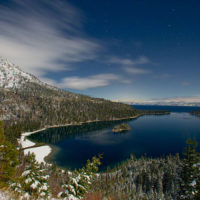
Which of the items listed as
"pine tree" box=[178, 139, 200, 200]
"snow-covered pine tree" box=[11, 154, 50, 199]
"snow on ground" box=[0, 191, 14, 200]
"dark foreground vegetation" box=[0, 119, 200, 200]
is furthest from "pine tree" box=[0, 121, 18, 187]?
"pine tree" box=[178, 139, 200, 200]

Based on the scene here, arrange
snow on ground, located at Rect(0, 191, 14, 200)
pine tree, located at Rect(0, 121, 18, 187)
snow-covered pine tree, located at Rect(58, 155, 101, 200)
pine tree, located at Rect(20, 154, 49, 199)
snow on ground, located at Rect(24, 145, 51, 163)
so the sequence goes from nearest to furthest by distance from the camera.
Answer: snow on ground, located at Rect(0, 191, 14, 200) → pine tree, located at Rect(20, 154, 49, 199) → snow-covered pine tree, located at Rect(58, 155, 101, 200) → pine tree, located at Rect(0, 121, 18, 187) → snow on ground, located at Rect(24, 145, 51, 163)

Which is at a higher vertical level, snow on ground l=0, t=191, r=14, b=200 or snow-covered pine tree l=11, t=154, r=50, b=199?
snow on ground l=0, t=191, r=14, b=200

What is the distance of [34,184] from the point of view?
1339 centimetres

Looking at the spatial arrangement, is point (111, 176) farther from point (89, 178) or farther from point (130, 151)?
point (89, 178)

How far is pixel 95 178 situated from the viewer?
107ft

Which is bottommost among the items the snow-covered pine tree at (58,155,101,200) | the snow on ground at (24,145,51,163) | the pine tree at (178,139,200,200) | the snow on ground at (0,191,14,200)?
the snow on ground at (24,145,51,163)

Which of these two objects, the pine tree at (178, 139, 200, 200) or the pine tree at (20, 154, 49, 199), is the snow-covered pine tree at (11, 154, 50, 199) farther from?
the pine tree at (178, 139, 200, 200)

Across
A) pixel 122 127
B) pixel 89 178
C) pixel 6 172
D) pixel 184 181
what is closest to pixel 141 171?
pixel 184 181

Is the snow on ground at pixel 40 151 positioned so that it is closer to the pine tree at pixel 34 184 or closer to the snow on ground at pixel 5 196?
the pine tree at pixel 34 184

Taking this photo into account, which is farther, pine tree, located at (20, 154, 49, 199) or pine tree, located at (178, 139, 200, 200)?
pine tree, located at (178, 139, 200, 200)

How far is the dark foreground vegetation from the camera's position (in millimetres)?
13164

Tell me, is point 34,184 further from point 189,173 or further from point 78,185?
point 189,173

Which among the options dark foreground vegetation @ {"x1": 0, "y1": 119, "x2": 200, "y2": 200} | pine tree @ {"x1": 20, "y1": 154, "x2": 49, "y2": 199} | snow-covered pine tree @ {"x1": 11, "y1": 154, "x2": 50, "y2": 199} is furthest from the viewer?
dark foreground vegetation @ {"x1": 0, "y1": 119, "x2": 200, "y2": 200}

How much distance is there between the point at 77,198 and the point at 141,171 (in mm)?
67945
